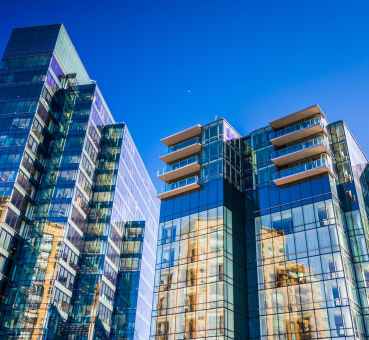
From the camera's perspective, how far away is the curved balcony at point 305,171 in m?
53.7

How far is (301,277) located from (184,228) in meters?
16.6

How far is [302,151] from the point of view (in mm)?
56688

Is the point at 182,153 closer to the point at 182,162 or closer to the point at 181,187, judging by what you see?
the point at 182,162

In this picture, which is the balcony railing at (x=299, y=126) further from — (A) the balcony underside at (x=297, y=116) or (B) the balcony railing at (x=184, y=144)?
(B) the balcony railing at (x=184, y=144)

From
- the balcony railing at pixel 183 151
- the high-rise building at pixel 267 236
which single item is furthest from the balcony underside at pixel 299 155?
the balcony railing at pixel 183 151

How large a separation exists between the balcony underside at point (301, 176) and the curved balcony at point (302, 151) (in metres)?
3.18

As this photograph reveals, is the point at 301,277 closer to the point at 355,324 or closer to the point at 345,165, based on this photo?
the point at 355,324

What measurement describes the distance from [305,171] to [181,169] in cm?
1756

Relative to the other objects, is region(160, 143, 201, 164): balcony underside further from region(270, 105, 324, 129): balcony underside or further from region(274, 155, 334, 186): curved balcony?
region(274, 155, 334, 186): curved balcony

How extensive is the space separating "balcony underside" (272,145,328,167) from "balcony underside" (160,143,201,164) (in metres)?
11.9

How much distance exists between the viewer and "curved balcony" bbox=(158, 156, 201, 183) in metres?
62.6

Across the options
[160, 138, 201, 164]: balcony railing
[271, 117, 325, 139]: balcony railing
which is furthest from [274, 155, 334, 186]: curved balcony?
[160, 138, 201, 164]: balcony railing

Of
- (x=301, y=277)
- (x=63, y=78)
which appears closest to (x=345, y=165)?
(x=301, y=277)

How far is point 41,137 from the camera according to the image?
94.6 metres
